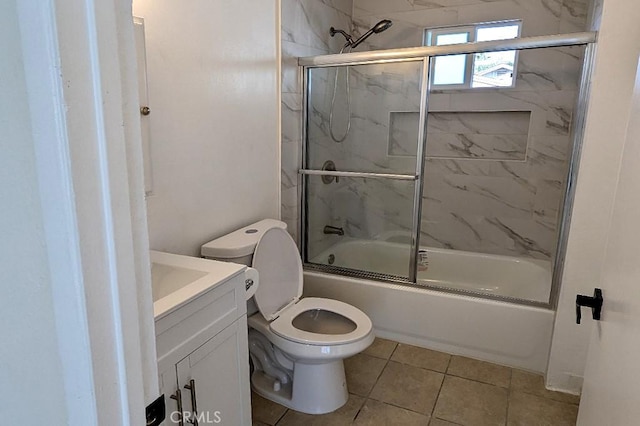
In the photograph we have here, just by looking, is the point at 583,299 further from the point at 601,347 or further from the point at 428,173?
the point at 428,173

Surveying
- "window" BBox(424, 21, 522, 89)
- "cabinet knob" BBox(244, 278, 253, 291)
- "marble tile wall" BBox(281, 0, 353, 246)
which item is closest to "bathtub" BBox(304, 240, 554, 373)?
"marble tile wall" BBox(281, 0, 353, 246)

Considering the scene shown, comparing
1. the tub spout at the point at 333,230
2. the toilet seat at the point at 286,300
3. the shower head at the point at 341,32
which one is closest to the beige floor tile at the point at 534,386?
the toilet seat at the point at 286,300

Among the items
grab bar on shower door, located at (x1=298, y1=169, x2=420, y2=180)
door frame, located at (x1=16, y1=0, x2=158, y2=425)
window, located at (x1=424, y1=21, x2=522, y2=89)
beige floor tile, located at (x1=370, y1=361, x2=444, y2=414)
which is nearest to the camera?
door frame, located at (x1=16, y1=0, x2=158, y2=425)

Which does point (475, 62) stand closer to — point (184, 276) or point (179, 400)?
point (184, 276)

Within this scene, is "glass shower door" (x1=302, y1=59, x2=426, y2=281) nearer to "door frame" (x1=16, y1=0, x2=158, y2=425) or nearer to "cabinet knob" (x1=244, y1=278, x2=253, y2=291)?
"cabinet knob" (x1=244, y1=278, x2=253, y2=291)

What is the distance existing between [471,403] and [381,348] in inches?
23.8

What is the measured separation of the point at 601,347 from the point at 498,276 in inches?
79.8

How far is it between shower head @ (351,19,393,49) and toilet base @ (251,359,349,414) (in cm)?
214

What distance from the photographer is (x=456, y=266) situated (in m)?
3.07

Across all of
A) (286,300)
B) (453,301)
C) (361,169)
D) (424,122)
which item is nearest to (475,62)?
(424,122)

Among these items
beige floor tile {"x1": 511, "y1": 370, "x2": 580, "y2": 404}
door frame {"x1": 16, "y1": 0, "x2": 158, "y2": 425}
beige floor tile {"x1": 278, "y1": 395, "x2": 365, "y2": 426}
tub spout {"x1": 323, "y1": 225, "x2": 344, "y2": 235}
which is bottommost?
beige floor tile {"x1": 278, "y1": 395, "x2": 365, "y2": 426}

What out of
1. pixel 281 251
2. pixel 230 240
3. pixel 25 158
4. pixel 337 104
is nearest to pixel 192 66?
pixel 230 240

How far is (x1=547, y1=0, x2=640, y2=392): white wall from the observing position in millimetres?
1754

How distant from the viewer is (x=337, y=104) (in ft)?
9.07
